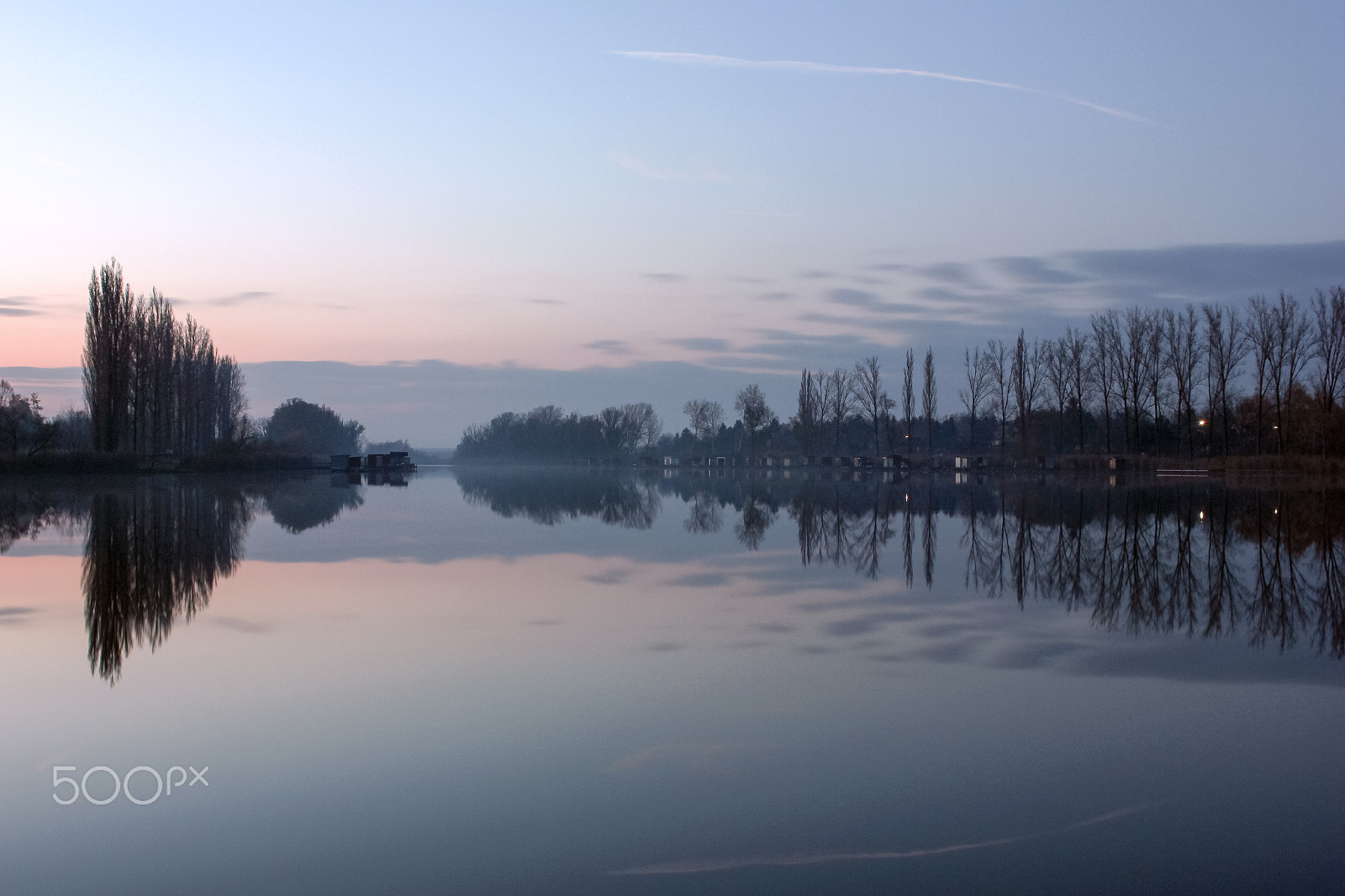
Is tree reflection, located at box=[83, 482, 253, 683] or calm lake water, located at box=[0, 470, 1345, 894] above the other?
tree reflection, located at box=[83, 482, 253, 683]

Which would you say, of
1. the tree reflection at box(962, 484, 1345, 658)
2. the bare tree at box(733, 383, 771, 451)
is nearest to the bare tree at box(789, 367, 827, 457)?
the bare tree at box(733, 383, 771, 451)

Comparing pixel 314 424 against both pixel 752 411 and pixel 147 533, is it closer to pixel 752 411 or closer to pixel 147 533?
pixel 752 411

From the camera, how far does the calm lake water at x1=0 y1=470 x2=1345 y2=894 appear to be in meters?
3.10

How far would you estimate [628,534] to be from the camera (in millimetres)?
14812

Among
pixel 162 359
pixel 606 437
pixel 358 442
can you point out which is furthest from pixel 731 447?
pixel 162 359

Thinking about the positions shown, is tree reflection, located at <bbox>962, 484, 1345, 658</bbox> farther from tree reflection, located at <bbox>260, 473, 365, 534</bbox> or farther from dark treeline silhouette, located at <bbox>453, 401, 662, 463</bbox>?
dark treeline silhouette, located at <bbox>453, 401, 662, 463</bbox>

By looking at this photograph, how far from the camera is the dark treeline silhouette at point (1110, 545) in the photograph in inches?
300

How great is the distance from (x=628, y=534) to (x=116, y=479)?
26.7 metres

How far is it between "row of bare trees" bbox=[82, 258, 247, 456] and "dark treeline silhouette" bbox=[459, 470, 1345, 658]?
77.5ft

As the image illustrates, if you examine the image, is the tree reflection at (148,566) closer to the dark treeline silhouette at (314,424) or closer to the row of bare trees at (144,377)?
the row of bare trees at (144,377)

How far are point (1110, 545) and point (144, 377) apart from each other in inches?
1652

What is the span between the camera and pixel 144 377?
44.0 meters

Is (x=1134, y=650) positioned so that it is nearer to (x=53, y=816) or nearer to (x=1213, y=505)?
(x=53, y=816)

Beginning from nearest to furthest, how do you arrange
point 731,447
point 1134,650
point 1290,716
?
point 1290,716
point 1134,650
point 731,447
